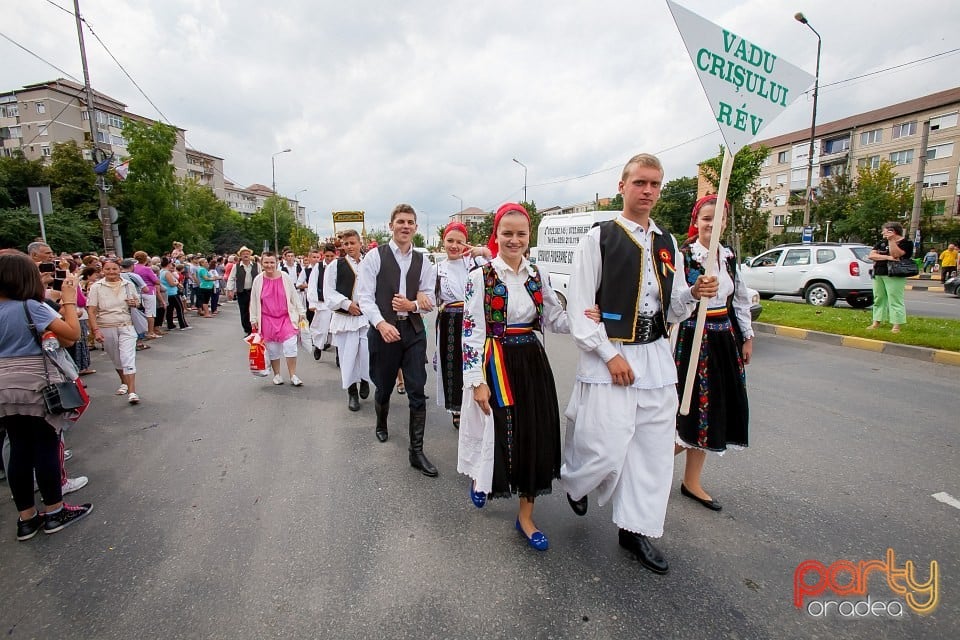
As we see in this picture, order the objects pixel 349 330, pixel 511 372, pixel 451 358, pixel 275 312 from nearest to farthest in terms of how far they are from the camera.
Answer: pixel 511 372 → pixel 451 358 → pixel 349 330 → pixel 275 312

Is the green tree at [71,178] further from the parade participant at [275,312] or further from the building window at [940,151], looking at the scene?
the building window at [940,151]

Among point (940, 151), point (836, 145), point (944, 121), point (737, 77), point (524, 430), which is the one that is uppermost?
point (836, 145)

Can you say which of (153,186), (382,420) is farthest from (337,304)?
(153,186)

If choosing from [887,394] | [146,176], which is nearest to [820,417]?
[887,394]

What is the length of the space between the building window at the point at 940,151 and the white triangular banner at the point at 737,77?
177 ft

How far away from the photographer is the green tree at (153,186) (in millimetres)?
29156

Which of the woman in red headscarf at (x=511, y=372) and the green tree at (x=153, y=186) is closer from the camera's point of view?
the woman in red headscarf at (x=511, y=372)

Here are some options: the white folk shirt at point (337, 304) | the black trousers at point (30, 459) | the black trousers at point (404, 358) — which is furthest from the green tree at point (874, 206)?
the black trousers at point (30, 459)

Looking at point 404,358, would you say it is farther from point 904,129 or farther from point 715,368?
point 904,129

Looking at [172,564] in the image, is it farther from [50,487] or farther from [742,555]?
[742,555]

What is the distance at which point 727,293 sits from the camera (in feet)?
9.70

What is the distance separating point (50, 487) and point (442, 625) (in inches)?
106

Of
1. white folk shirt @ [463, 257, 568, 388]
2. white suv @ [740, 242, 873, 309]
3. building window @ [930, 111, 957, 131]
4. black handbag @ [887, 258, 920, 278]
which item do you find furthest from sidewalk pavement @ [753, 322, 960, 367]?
building window @ [930, 111, 957, 131]

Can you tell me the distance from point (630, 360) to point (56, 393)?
11.1ft
